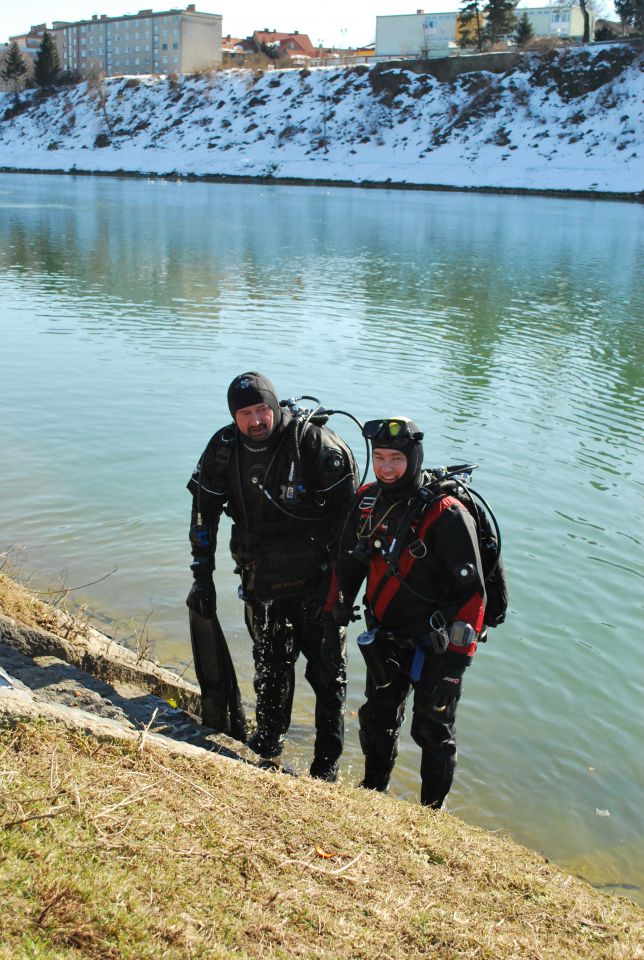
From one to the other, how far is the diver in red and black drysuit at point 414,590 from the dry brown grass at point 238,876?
1.77ft

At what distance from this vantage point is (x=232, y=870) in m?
2.80

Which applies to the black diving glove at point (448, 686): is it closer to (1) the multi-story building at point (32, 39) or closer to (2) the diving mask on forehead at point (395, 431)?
(2) the diving mask on forehead at point (395, 431)

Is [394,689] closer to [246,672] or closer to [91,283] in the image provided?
[246,672]

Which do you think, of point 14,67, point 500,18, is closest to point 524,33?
point 500,18

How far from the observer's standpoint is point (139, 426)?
10.8m

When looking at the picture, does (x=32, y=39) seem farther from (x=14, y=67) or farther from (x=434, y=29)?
(x=434, y=29)

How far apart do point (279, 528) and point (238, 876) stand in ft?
6.80

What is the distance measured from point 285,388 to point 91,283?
382 inches

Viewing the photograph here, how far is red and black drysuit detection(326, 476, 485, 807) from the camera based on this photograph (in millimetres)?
3969

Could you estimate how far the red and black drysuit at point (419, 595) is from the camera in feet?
13.0

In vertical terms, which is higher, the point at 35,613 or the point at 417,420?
the point at 35,613

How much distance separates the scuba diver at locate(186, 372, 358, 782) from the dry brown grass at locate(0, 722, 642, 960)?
100 cm

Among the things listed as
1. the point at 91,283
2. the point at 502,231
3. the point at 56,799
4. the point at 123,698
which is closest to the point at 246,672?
the point at 123,698

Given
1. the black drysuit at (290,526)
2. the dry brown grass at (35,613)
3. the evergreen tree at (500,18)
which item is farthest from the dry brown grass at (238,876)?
the evergreen tree at (500,18)
